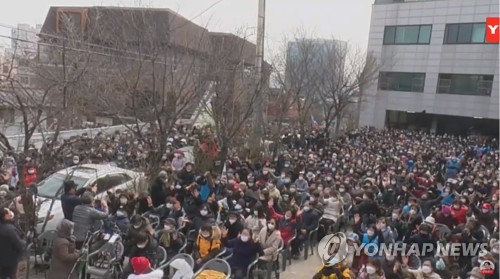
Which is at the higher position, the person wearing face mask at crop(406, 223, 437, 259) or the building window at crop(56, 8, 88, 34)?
the building window at crop(56, 8, 88, 34)

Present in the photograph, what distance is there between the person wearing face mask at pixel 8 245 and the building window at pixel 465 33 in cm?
3748

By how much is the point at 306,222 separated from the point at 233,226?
1958 mm

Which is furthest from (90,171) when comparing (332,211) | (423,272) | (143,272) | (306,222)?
(423,272)

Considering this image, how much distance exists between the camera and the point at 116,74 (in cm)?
1366

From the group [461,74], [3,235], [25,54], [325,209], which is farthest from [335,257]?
[461,74]

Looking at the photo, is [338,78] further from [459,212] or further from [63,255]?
[63,255]

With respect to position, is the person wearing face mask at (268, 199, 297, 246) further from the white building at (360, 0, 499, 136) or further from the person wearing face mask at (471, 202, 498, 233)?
the white building at (360, 0, 499, 136)

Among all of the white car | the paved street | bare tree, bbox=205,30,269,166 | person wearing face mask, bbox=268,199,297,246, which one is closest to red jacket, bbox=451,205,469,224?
the paved street

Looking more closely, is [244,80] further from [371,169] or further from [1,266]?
[1,266]

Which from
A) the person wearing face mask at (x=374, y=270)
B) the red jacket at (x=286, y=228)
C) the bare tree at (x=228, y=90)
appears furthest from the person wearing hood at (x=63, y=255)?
the bare tree at (x=228, y=90)

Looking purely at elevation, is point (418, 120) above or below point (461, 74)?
below

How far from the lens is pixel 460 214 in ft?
31.1

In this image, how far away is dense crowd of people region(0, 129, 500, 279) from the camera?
6535 mm

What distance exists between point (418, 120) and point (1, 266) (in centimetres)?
3953
